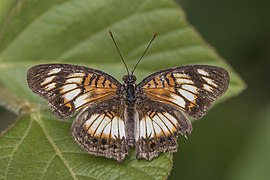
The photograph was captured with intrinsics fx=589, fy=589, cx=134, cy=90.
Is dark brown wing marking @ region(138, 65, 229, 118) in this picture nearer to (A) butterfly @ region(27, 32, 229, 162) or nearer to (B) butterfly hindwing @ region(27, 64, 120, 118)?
(A) butterfly @ region(27, 32, 229, 162)

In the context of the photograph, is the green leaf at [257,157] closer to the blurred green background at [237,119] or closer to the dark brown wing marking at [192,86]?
the blurred green background at [237,119]

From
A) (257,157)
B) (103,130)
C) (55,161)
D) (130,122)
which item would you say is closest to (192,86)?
(130,122)

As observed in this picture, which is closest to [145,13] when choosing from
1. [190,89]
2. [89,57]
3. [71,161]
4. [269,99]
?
[89,57]

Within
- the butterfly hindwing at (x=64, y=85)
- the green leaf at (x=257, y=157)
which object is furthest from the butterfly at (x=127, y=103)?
the green leaf at (x=257, y=157)

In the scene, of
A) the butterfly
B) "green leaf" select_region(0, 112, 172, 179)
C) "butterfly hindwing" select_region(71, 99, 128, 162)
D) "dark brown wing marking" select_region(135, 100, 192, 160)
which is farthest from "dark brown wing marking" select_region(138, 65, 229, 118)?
"green leaf" select_region(0, 112, 172, 179)

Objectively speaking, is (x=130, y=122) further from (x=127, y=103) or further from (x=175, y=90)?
(x=175, y=90)
